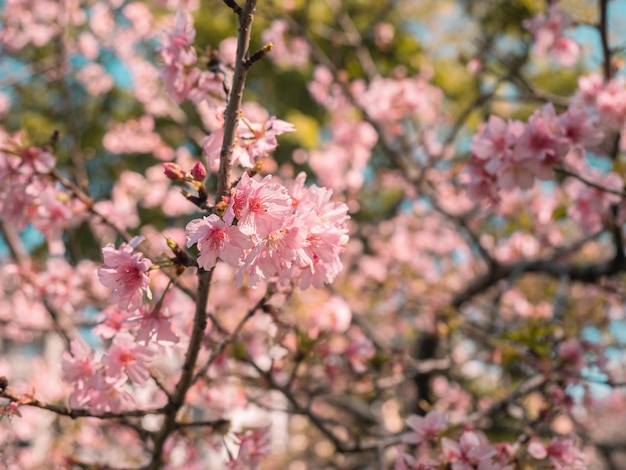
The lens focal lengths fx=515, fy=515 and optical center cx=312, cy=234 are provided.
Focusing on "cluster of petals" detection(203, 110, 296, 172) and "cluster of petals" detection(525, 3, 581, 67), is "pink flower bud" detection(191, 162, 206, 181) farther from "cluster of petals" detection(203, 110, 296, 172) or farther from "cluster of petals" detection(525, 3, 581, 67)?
"cluster of petals" detection(525, 3, 581, 67)

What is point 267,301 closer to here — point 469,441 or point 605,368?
point 469,441

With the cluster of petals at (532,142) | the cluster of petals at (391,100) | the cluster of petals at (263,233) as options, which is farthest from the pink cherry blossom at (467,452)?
the cluster of petals at (391,100)

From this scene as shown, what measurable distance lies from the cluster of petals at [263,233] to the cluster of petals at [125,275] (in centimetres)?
17

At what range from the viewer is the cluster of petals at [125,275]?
109 centimetres

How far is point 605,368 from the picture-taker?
2207 mm

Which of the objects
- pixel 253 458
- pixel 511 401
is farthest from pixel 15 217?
pixel 511 401

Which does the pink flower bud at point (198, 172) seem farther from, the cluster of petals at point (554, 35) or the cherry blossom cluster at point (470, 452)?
the cluster of petals at point (554, 35)

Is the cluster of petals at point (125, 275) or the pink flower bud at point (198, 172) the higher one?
the pink flower bud at point (198, 172)

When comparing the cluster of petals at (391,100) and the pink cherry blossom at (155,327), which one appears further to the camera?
the cluster of petals at (391,100)

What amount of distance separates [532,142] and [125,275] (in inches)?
48.7

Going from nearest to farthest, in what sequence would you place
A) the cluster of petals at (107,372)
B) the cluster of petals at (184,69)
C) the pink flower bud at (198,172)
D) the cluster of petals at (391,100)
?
the pink flower bud at (198,172)
the cluster of petals at (107,372)
the cluster of petals at (184,69)
the cluster of petals at (391,100)

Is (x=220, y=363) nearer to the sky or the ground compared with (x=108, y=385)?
nearer to the sky

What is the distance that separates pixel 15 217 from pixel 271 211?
119 cm

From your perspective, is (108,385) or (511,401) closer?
(108,385)
